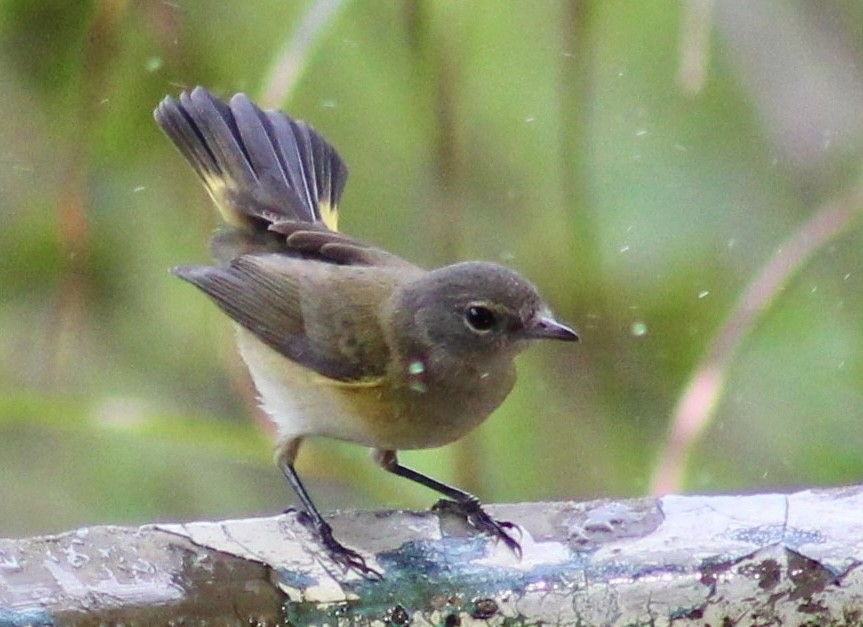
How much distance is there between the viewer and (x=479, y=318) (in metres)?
2.59

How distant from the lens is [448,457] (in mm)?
3877

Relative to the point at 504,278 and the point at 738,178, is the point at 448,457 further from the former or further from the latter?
the point at 504,278

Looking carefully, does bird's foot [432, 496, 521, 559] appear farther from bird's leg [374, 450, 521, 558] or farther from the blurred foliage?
the blurred foliage

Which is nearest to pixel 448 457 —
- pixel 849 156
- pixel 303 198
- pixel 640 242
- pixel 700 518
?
pixel 640 242

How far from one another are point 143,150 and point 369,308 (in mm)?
1613

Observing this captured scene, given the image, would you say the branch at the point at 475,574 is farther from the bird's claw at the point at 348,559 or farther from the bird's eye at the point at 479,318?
the bird's eye at the point at 479,318

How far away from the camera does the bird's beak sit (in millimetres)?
2537

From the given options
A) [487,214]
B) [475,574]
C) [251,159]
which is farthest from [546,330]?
[487,214]

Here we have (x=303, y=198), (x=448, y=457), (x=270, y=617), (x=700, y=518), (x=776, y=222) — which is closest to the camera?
(x=270, y=617)

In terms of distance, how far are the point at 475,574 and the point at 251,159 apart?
1.23 metres

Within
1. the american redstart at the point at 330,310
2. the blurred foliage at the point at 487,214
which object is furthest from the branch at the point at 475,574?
the blurred foliage at the point at 487,214

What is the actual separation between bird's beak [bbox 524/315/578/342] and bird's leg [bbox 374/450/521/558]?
0.91 feet

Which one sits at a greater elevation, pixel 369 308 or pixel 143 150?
pixel 143 150

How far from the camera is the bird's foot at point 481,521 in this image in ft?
6.97
